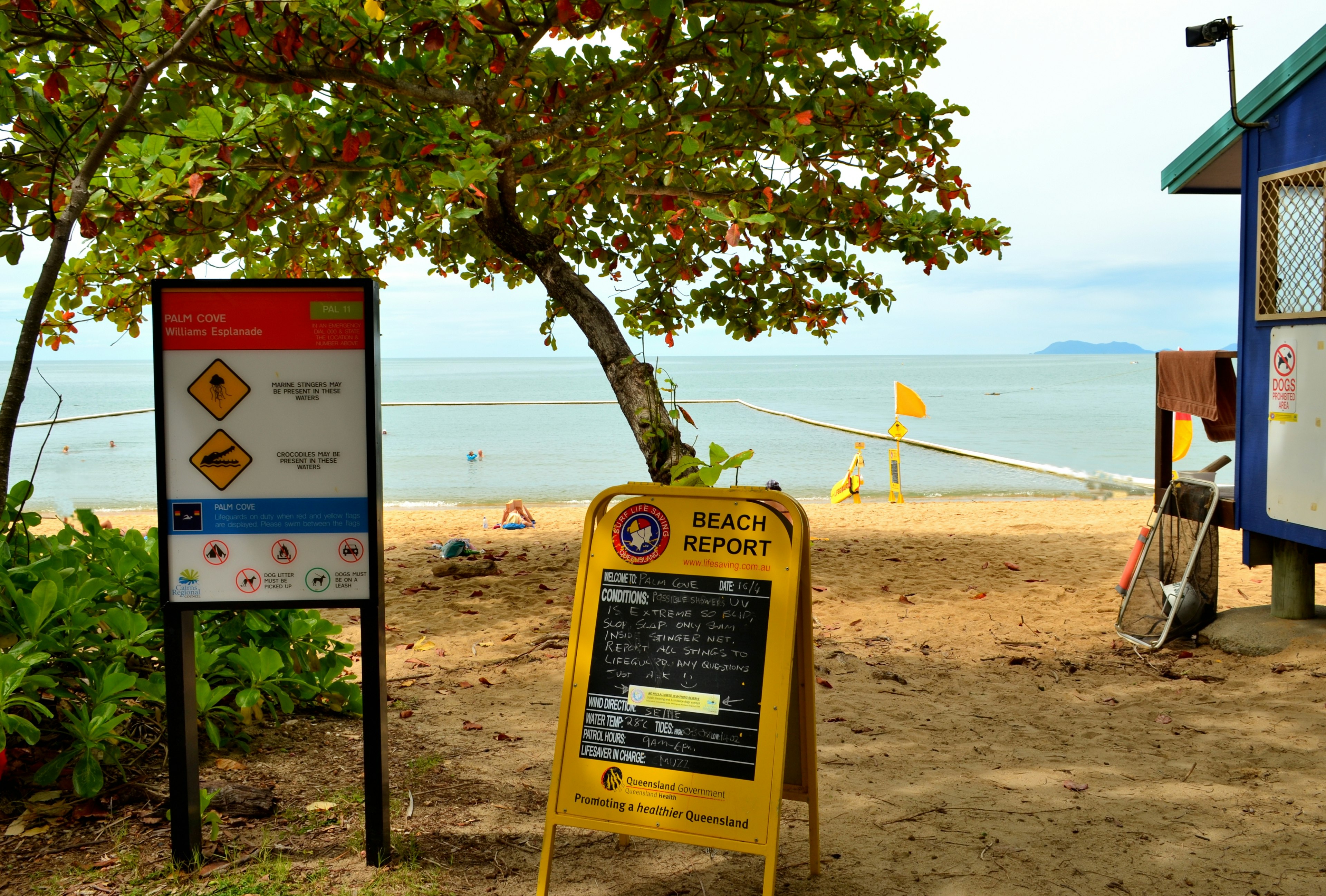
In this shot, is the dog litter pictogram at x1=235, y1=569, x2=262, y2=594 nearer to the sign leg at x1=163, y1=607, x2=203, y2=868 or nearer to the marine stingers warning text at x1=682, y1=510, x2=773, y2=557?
the sign leg at x1=163, y1=607, x2=203, y2=868

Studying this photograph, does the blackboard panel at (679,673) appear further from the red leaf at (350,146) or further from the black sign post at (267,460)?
the red leaf at (350,146)

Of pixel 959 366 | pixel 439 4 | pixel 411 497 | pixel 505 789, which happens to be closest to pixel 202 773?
pixel 505 789

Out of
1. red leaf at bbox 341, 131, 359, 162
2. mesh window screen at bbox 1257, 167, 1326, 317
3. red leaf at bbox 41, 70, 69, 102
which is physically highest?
red leaf at bbox 41, 70, 69, 102

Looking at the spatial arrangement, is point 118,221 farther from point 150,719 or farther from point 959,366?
point 959,366

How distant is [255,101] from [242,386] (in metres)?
4.04

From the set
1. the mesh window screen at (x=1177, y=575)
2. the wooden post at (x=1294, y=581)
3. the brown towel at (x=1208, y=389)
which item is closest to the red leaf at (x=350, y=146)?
the mesh window screen at (x=1177, y=575)

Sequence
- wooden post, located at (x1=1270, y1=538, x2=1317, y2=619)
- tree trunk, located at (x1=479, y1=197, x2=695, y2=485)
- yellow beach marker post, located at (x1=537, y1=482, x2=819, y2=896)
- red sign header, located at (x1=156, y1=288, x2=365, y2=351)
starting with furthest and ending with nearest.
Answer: tree trunk, located at (x1=479, y1=197, x2=695, y2=485), wooden post, located at (x1=1270, y1=538, x2=1317, y2=619), red sign header, located at (x1=156, y1=288, x2=365, y2=351), yellow beach marker post, located at (x1=537, y1=482, x2=819, y2=896)

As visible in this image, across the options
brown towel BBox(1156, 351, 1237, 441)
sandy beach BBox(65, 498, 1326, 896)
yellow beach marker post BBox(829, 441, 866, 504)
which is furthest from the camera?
yellow beach marker post BBox(829, 441, 866, 504)

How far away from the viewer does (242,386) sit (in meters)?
3.04

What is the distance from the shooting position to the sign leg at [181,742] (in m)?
3.06

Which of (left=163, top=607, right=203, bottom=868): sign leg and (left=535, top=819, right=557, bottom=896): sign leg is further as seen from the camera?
(left=163, top=607, right=203, bottom=868): sign leg

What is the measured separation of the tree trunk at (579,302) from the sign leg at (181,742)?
4.48 meters

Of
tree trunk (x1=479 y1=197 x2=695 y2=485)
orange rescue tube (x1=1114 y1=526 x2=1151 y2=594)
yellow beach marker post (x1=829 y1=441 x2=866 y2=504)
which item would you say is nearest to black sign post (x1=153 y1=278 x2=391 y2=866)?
tree trunk (x1=479 y1=197 x2=695 y2=485)

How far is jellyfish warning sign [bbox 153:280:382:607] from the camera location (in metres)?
3.03
